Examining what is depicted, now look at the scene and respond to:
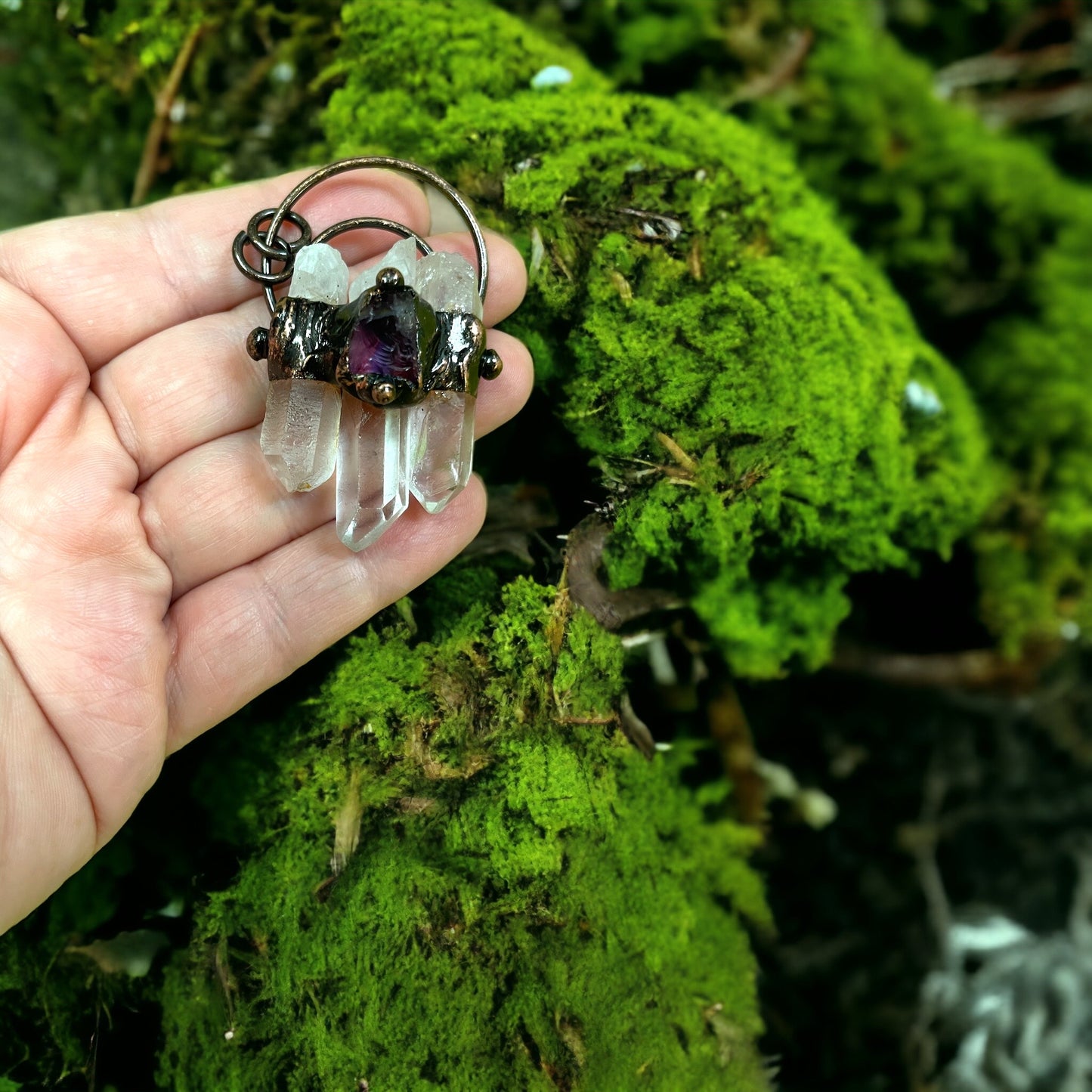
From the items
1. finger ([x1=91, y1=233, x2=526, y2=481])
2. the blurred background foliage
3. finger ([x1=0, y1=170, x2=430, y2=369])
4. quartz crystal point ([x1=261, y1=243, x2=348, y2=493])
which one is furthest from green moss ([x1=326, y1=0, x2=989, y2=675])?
quartz crystal point ([x1=261, y1=243, x2=348, y2=493])

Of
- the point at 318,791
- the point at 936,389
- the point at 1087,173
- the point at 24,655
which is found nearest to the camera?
the point at 24,655

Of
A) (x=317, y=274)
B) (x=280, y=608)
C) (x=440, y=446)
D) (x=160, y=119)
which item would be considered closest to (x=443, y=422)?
(x=440, y=446)

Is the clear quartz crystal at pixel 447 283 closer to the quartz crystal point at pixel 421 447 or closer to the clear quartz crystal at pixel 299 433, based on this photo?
the quartz crystal point at pixel 421 447

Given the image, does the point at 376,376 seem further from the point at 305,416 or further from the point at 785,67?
the point at 785,67

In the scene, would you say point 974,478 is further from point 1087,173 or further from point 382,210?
point 382,210

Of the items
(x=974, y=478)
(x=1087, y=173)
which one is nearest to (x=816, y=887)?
(x=974, y=478)

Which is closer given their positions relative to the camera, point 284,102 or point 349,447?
point 349,447

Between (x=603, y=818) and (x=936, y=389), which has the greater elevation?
(x=936, y=389)

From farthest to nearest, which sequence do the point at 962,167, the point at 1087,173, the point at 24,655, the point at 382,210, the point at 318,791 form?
the point at 1087,173, the point at 962,167, the point at 382,210, the point at 318,791, the point at 24,655
